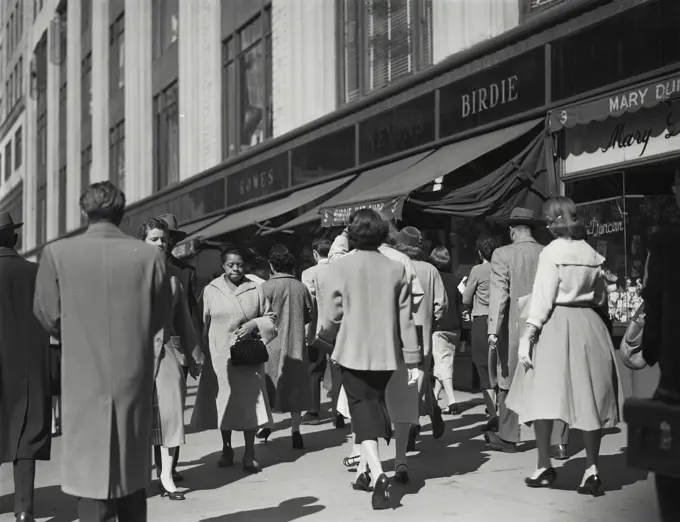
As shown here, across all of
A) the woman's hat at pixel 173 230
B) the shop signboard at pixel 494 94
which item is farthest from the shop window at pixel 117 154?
the woman's hat at pixel 173 230

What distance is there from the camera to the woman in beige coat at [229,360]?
8328 millimetres

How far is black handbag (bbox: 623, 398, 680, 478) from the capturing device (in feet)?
12.7

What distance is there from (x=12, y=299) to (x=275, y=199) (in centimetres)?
1353

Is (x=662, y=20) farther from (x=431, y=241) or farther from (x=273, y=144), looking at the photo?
(x=273, y=144)

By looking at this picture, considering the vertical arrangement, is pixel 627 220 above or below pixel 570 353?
above

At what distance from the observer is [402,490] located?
7.19m

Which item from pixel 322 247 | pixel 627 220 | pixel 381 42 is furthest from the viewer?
pixel 381 42

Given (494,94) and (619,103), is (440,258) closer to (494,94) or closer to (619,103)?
(619,103)

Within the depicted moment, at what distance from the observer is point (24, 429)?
633 cm

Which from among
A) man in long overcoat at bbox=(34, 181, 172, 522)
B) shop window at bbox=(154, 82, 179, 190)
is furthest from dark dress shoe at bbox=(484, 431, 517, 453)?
shop window at bbox=(154, 82, 179, 190)

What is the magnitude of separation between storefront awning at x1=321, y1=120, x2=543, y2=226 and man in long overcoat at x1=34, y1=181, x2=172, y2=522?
6.89 metres

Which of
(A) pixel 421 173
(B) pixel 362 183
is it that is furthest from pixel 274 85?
(A) pixel 421 173

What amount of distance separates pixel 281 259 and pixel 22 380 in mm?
3804

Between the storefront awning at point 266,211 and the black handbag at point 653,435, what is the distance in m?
12.2
